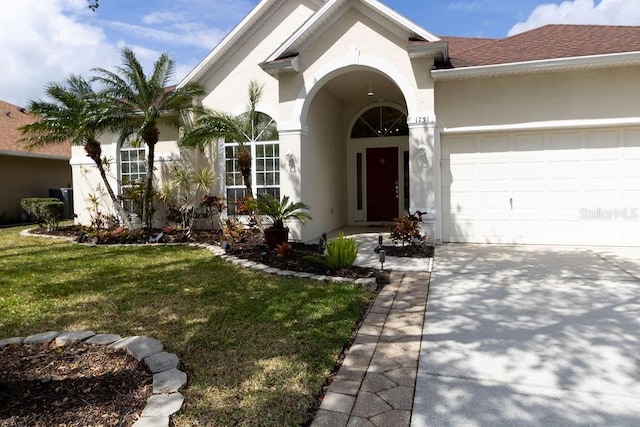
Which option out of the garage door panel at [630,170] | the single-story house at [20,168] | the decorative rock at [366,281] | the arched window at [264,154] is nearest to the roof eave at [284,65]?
the arched window at [264,154]

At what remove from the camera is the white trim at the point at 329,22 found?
8.77m


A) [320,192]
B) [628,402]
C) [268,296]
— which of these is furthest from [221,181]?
[628,402]

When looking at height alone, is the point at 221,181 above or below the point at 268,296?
above

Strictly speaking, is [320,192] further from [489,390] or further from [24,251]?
[489,390]

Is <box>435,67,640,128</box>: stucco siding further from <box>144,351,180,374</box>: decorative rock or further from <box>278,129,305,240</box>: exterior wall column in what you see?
<box>144,351,180,374</box>: decorative rock

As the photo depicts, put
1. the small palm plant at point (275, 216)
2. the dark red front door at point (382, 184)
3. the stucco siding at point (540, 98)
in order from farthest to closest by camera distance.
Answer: the dark red front door at point (382, 184) < the stucco siding at point (540, 98) < the small palm plant at point (275, 216)

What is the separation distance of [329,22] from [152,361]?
27.5 ft

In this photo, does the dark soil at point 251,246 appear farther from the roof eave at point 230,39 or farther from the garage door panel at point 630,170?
the garage door panel at point 630,170

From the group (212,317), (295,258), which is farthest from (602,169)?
(212,317)

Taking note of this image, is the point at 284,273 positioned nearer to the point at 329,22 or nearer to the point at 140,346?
the point at 140,346

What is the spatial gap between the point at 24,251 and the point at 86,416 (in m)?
8.69

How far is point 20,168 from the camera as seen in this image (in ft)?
58.9

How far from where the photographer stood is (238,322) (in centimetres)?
464

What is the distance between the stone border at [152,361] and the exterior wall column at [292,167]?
5.97 meters
